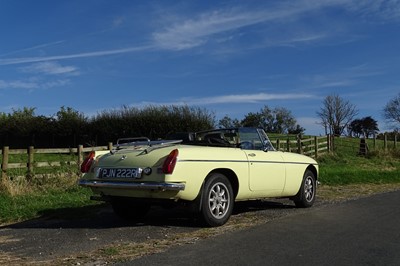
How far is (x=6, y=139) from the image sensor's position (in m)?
43.8

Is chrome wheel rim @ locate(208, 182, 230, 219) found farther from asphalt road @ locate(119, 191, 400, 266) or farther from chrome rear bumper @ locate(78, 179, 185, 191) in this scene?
chrome rear bumper @ locate(78, 179, 185, 191)

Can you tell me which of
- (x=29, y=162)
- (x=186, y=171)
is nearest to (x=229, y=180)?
(x=186, y=171)

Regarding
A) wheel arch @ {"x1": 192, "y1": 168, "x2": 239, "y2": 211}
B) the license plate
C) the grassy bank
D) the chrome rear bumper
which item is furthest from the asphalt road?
the grassy bank

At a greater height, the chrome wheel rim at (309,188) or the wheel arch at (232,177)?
the wheel arch at (232,177)

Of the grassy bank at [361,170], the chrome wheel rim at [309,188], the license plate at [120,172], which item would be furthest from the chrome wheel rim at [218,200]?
the grassy bank at [361,170]

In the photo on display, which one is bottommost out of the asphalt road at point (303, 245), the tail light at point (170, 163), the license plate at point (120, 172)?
the asphalt road at point (303, 245)

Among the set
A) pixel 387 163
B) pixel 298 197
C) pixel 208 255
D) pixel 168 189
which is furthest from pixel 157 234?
pixel 387 163

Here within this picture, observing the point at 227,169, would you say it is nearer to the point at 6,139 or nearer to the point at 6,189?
the point at 6,189

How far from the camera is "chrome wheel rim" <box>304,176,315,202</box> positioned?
9.66 meters

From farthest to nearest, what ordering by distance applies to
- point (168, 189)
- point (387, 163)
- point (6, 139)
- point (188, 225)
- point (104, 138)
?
1. point (6, 139)
2. point (104, 138)
3. point (387, 163)
4. point (188, 225)
5. point (168, 189)

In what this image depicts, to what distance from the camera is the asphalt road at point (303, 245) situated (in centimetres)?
527

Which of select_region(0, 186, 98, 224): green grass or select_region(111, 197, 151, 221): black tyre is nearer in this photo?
select_region(111, 197, 151, 221): black tyre

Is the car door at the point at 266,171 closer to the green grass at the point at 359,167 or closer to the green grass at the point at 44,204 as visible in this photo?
the green grass at the point at 44,204

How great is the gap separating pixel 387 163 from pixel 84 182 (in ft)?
77.5
